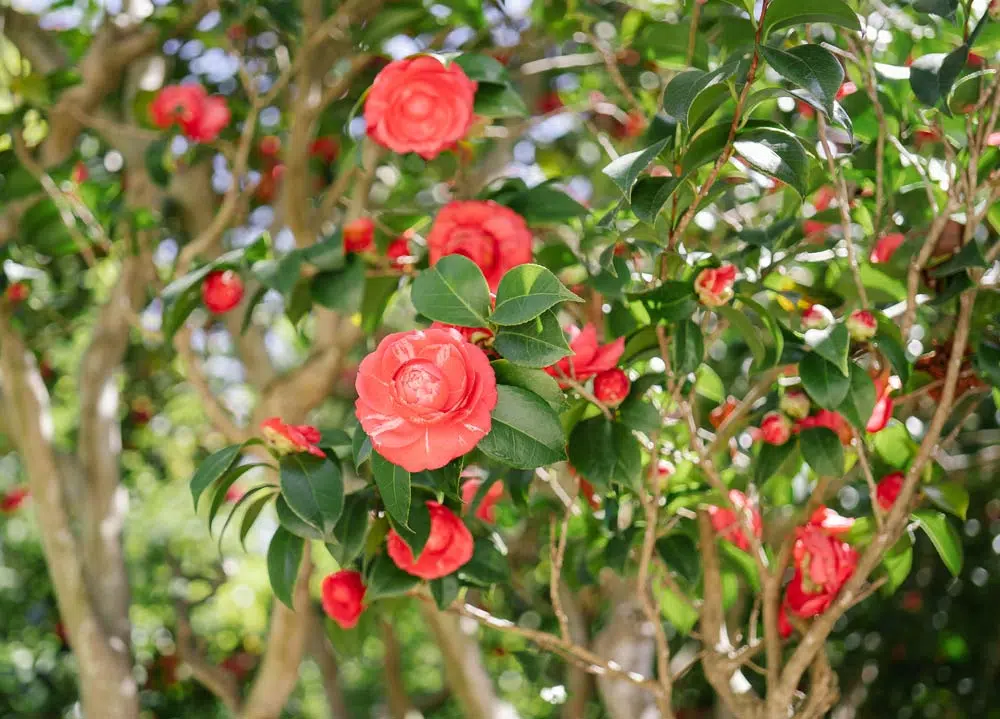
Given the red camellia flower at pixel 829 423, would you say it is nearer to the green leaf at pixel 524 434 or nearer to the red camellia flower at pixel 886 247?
the red camellia flower at pixel 886 247

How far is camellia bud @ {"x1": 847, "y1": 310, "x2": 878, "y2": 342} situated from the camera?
96cm

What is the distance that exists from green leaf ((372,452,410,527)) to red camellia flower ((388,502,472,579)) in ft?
0.53

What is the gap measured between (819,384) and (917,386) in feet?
0.96

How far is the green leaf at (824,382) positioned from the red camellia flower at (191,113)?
121 centimetres

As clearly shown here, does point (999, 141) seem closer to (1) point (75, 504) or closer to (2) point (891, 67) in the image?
(2) point (891, 67)

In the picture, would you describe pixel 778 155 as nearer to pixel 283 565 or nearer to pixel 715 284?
pixel 715 284

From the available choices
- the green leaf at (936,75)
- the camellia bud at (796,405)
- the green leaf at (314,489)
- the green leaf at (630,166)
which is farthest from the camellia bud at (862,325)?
the green leaf at (314,489)

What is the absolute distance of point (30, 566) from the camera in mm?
4355

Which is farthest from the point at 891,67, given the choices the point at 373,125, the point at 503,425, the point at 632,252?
the point at 503,425

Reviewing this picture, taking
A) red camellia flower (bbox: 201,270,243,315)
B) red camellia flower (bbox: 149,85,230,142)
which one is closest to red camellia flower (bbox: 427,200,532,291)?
red camellia flower (bbox: 201,270,243,315)

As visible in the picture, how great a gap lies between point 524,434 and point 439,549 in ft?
0.94

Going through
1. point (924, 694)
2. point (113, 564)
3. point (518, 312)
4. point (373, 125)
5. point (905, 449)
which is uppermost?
point (518, 312)

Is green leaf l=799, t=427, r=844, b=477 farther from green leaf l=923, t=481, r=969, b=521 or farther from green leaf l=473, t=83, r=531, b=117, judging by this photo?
green leaf l=473, t=83, r=531, b=117

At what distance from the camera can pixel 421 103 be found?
3.60 feet
